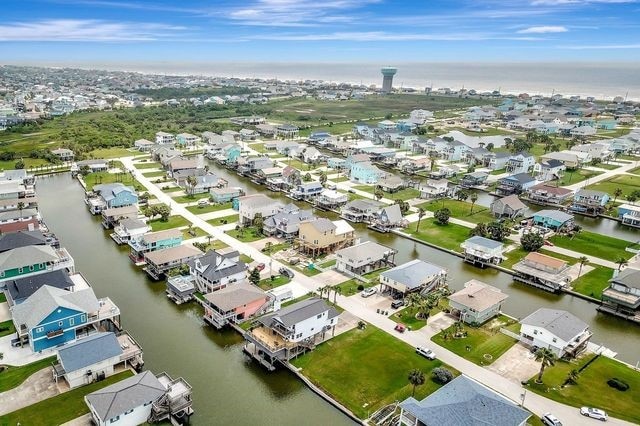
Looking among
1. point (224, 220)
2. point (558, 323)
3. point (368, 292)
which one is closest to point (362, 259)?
point (368, 292)

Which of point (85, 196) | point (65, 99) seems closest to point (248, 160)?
A: point (85, 196)

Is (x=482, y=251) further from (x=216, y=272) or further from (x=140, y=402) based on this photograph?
(x=140, y=402)

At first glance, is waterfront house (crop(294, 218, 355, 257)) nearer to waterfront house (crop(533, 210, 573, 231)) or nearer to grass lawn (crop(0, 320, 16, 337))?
waterfront house (crop(533, 210, 573, 231))

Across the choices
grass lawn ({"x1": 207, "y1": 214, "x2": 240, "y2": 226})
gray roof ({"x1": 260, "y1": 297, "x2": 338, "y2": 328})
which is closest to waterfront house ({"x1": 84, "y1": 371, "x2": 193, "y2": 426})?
gray roof ({"x1": 260, "y1": 297, "x2": 338, "y2": 328})

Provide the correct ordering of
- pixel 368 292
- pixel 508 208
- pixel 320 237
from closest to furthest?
pixel 368 292, pixel 320 237, pixel 508 208

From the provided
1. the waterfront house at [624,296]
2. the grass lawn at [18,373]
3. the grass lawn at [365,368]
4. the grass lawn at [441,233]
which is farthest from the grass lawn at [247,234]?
the waterfront house at [624,296]

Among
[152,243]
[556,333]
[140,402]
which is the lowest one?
[140,402]

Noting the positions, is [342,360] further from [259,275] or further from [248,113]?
[248,113]

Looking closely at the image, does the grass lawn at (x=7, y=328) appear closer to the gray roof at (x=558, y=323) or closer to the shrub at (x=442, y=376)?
the shrub at (x=442, y=376)
